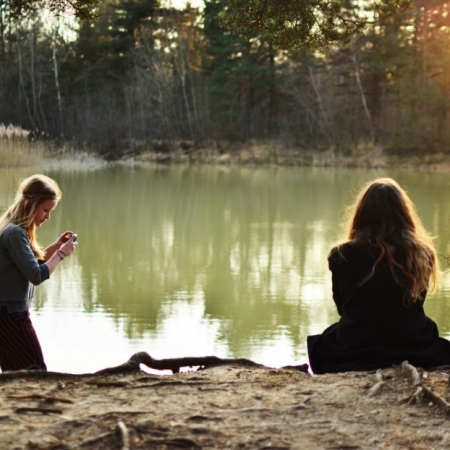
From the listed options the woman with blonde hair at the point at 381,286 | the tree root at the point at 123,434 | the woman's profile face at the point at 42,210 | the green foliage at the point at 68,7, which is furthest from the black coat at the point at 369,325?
the green foliage at the point at 68,7

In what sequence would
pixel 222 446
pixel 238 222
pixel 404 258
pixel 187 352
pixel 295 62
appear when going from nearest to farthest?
1. pixel 222 446
2. pixel 404 258
3. pixel 187 352
4. pixel 238 222
5. pixel 295 62

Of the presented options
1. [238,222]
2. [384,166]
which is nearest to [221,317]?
[238,222]

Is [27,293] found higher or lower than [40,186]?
lower

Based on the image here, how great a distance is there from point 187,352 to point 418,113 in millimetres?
Answer: 21584

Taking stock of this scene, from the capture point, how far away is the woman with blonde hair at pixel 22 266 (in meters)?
3.32

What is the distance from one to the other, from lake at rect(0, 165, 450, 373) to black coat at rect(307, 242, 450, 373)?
6.25ft

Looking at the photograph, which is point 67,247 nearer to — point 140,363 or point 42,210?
point 42,210

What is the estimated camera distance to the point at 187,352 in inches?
217

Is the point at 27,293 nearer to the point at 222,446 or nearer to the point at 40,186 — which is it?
the point at 40,186

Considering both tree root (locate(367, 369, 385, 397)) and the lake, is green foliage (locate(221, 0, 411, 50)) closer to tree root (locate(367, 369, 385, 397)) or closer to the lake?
the lake

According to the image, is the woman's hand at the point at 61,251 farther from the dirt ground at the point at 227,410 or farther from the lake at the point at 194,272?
the lake at the point at 194,272

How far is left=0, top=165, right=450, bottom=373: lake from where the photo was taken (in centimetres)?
575

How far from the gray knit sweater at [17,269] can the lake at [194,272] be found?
5.54ft

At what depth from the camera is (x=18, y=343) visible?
3430mm
